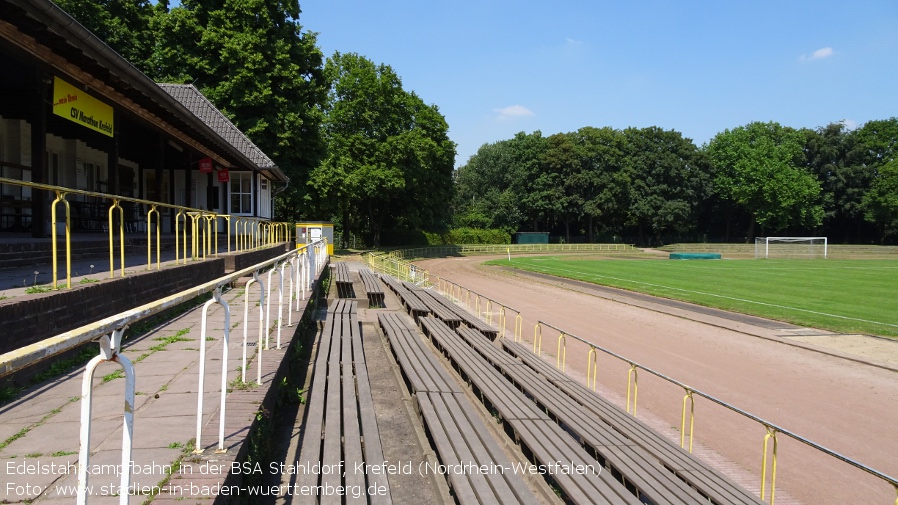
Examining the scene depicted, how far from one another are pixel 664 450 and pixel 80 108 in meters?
11.5

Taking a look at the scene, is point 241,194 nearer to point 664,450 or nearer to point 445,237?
point 664,450

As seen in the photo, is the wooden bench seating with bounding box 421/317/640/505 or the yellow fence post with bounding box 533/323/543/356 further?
the yellow fence post with bounding box 533/323/543/356

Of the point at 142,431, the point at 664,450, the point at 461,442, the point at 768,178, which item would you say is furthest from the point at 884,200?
the point at 142,431

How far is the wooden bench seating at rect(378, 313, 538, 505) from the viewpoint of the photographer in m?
4.88

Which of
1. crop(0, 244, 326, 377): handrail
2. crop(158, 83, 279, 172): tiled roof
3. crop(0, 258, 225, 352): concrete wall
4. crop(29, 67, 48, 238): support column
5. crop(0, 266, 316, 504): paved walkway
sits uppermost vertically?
crop(158, 83, 279, 172): tiled roof

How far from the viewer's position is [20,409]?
467cm

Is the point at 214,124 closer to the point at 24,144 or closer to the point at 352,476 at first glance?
the point at 24,144

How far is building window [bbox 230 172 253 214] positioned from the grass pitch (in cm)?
1842

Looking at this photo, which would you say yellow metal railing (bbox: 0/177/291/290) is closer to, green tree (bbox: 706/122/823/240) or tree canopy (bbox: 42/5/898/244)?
tree canopy (bbox: 42/5/898/244)

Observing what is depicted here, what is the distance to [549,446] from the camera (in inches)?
241

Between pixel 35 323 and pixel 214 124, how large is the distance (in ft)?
70.9

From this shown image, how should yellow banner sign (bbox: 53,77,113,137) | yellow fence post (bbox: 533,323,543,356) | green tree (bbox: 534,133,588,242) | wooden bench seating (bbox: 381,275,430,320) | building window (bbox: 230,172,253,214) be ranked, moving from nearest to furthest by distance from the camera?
yellow banner sign (bbox: 53,77,113,137)
yellow fence post (bbox: 533,323,543,356)
wooden bench seating (bbox: 381,275,430,320)
building window (bbox: 230,172,253,214)
green tree (bbox: 534,133,588,242)

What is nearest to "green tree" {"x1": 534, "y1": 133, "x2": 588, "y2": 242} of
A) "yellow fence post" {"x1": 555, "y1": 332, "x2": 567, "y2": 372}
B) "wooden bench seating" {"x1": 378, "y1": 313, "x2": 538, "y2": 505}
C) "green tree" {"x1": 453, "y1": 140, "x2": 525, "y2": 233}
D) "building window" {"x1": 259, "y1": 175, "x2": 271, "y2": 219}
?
"green tree" {"x1": 453, "y1": 140, "x2": 525, "y2": 233}

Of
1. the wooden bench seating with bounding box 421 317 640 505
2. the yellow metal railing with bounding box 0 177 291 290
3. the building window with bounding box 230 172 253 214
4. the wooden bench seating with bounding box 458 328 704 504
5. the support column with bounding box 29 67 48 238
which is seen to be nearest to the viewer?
the wooden bench seating with bounding box 421 317 640 505
